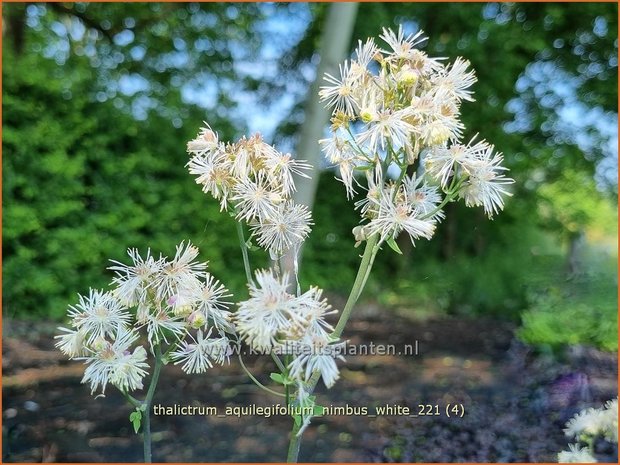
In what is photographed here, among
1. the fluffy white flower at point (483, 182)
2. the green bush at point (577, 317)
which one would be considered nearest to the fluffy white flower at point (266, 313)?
the fluffy white flower at point (483, 182)

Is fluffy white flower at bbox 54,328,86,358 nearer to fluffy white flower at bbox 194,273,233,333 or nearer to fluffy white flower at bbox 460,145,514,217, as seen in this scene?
fluffy white flower at bbox 194,273,233,333

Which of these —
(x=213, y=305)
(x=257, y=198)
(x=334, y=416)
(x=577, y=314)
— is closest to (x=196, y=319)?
(x=213, y=305)

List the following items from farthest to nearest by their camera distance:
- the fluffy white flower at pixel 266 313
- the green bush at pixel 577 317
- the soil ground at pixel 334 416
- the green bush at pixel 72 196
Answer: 1. the green bush at pixel 72 196
2. the green bush at pixel 577 317
3. the soil ground at pixel 334 416
4. the fluffy white flower at pixel 266 313

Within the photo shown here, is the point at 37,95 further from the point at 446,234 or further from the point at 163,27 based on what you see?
the point at 446,234

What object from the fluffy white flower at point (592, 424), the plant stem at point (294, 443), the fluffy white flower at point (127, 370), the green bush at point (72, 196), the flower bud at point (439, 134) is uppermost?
the green bush at point (72, 196)

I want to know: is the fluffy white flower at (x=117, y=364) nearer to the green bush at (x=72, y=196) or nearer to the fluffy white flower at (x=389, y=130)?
the fluffy white flower at (x=389, y=130)

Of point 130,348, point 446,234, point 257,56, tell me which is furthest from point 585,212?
point 130,348
